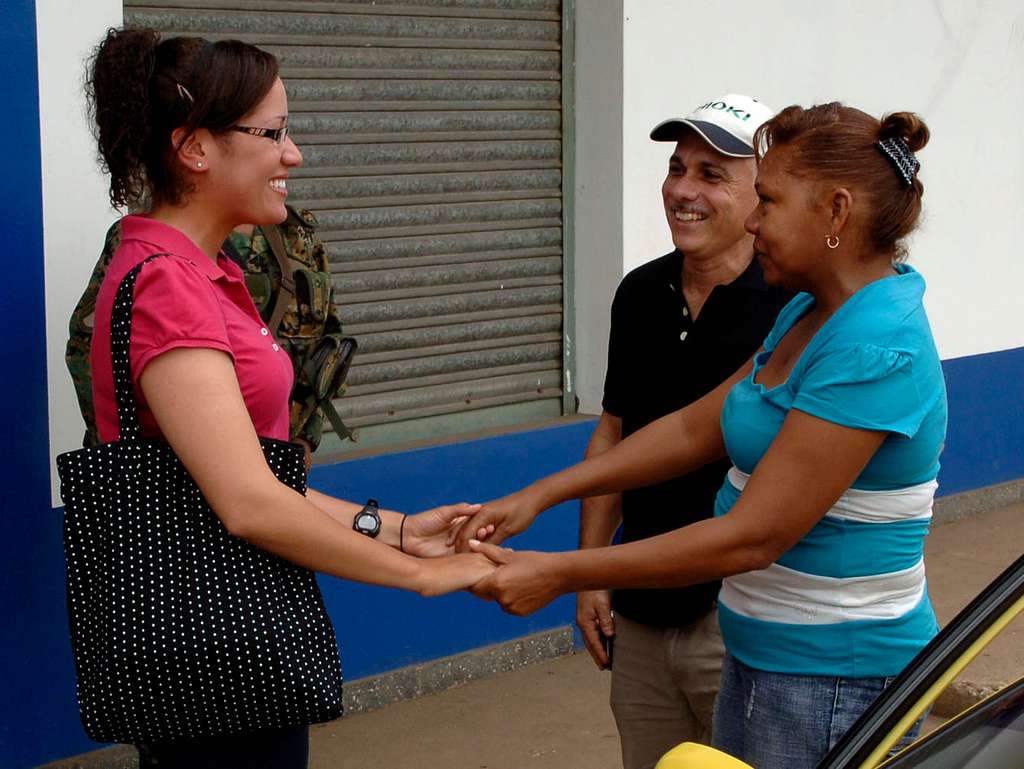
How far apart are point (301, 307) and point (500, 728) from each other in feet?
5.73

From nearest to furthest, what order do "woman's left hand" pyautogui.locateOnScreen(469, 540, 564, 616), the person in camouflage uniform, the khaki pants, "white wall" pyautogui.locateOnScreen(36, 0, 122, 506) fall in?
1. "woman's left hand" pyautogui.locateOnScreen(469, 540, 564, 616)
2. the khaki pants
3. the person in camouflage uniform
4. "white wall" pyautogui.locateOnScreen(36, 0, 122, 506)

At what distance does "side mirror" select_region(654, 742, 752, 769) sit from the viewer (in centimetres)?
190

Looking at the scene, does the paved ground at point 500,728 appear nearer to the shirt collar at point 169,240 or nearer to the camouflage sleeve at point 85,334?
the camouflage sleeve at point 85,334

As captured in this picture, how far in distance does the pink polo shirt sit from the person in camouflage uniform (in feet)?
4.08

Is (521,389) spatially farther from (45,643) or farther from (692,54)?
(45,643)

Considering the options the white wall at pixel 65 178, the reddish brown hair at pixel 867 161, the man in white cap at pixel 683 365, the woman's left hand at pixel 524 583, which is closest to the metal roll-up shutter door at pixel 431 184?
the white wall at pixel 65 178

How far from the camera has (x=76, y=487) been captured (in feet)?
7.66

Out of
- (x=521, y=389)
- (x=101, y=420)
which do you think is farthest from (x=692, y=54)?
(x=101, y=420)

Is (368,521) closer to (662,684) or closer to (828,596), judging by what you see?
(662,684)

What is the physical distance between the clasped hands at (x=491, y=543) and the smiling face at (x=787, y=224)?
728mm

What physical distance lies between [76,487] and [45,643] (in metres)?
2.00

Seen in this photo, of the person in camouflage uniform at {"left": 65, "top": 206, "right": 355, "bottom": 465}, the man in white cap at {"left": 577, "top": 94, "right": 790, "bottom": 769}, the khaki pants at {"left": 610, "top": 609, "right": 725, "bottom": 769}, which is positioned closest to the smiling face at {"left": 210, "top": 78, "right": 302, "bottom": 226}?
the man in white cap at {"left": 577, "top": 94, "right": 790, "bottom": 769}

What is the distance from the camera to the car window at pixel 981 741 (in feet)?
6.15

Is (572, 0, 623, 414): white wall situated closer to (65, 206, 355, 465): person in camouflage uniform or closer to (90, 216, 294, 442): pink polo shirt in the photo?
(65, 206, 355, 465): person in camouflage uniform
